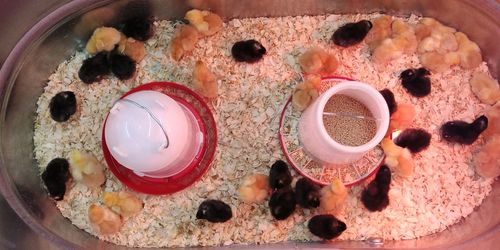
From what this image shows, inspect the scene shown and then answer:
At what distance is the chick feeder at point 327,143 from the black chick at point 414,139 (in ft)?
0.25

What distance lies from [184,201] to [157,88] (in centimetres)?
39

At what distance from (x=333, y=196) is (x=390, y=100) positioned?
0.38 metres

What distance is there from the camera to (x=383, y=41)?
200 centimetres

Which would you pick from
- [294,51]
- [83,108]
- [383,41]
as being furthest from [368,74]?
[83,108]

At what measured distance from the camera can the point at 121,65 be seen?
1.98 m

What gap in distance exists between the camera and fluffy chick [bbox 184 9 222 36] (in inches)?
78.0

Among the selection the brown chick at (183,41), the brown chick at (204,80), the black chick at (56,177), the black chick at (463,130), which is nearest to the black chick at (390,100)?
the black chick at (463,130)

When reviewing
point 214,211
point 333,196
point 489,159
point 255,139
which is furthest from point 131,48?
point 489,159

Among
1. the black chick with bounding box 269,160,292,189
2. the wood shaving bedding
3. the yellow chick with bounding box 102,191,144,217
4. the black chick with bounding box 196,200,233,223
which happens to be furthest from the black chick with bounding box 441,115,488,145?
the yellow chick with bounding box 102,191,144,217

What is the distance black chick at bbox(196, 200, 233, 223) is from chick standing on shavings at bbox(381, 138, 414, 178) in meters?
0.52

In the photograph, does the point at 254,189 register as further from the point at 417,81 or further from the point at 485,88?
the point at 485,88

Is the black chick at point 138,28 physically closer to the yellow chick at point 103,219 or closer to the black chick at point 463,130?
the yellow chick at point 103,219

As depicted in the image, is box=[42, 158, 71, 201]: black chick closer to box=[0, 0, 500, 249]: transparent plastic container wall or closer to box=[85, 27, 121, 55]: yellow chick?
box=[0, 0, 500, 249]: transparent plastic container wall

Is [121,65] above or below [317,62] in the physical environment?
below
